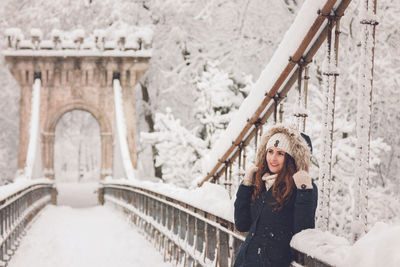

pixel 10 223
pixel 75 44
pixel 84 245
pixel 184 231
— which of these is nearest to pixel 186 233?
pixel 184 231

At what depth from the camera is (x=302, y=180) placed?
2.57 metres

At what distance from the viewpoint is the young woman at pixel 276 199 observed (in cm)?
258

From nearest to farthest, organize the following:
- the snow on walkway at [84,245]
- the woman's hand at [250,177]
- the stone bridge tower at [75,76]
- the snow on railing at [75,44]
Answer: the woman's hand at [250,177]
the snow on walkway at [84,245]
the snow on railing at [75,44]
the stone bridge tower at [75,76]

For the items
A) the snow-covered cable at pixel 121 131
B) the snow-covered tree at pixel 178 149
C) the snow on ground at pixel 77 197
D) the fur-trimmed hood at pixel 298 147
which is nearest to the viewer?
the fur-trimmed hood at pixel 298 147

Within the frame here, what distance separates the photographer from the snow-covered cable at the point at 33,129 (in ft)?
53.7

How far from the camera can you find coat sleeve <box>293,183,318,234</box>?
2.55 metres

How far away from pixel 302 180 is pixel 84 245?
6.37 metres

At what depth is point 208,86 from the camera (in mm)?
15125

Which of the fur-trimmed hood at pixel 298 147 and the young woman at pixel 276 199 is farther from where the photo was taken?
the fur-trimmed hood at pixel 298 147

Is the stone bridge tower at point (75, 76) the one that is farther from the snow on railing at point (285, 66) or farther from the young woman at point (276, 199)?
the young woman at point (276, 199)

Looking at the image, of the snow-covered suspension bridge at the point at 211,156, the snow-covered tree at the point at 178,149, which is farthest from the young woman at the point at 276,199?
the snow-covered tree at the point at 178,149

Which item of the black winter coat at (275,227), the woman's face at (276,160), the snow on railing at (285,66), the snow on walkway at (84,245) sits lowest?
the snow on walkway at (84,245)

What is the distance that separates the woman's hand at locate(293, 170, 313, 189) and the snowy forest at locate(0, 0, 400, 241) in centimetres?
700

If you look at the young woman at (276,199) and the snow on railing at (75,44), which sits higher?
the snow on railing at (75,44)
